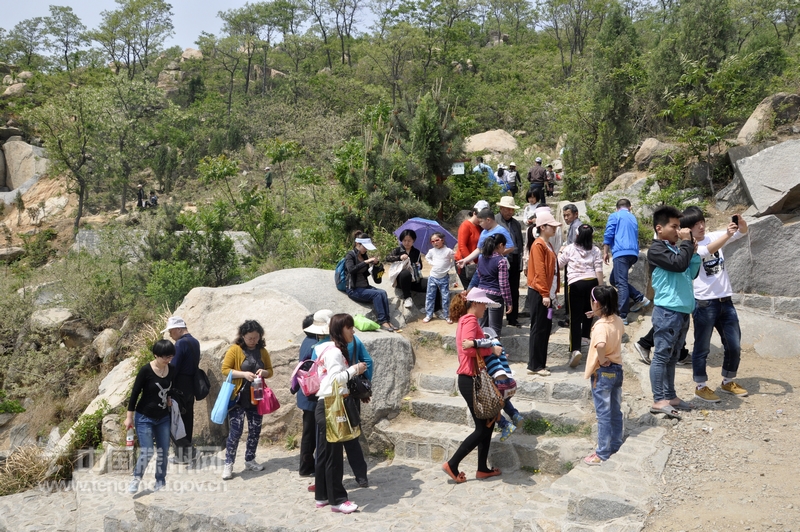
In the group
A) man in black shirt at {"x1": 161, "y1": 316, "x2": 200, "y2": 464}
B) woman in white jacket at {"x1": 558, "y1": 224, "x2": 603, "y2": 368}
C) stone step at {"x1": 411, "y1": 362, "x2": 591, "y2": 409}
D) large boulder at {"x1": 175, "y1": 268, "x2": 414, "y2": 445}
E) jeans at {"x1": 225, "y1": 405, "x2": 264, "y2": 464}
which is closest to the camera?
jeans at {"x1": 225, "y1": 405, "x2": 264, "y2": 464}

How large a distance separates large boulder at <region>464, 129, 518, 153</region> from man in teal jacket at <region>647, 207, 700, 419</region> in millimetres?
17984

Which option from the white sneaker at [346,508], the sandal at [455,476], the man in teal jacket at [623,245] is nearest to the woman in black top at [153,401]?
the white sneaker at [346,508]

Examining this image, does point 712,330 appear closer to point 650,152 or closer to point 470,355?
point 470,355

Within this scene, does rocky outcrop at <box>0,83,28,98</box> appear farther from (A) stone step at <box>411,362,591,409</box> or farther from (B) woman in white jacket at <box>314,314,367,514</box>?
(B) woman in white jacket at <box>314,314,367,514</box>

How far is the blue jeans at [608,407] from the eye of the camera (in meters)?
4.94

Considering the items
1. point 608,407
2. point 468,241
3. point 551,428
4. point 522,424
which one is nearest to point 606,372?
point 608,407

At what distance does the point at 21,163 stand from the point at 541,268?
3661 cm

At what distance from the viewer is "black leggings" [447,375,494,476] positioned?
5.14 m

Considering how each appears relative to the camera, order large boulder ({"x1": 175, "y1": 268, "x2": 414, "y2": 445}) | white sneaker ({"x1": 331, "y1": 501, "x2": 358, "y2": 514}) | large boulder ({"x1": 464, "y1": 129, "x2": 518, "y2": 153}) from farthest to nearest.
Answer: large boulder ({"x1": 464, "y1": 129, "x2": 518, "y2": 153})
large boulder ({"x1": 175, "y1": 268, "x2": 414, "y2": 445})
white sneaker ({"x1": 331, "y1": 501, "x2": 358, "y2": 514})

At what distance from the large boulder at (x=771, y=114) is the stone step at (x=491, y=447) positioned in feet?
27.5

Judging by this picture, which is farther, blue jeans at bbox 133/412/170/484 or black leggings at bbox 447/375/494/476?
blue jeans at bbox 133/412/170/484

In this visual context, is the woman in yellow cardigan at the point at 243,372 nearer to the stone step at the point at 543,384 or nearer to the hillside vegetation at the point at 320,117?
the stone step at the point at 543,384

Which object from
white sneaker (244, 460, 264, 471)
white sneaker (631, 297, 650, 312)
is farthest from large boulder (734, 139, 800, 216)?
white sneaker (244, 460, 264, 471)

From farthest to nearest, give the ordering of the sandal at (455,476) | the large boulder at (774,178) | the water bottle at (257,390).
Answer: the large boulder at (774,178)
the water bottle at (257,390)
the sandal at (455,476)
